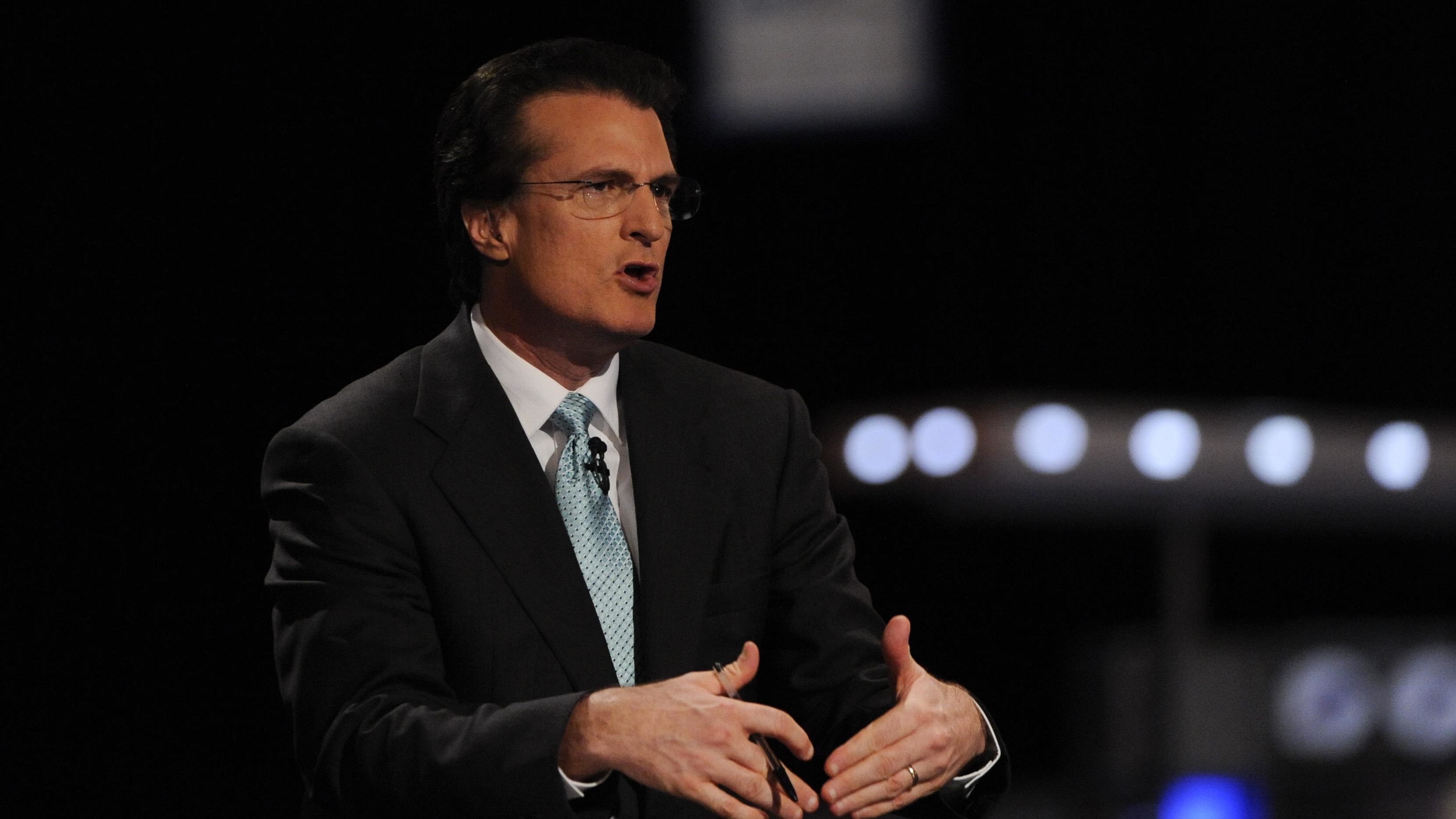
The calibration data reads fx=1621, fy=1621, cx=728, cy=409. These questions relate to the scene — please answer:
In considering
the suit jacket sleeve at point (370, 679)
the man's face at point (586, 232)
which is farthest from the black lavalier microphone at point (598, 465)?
the suit jacket sleeve at point (370, 679)

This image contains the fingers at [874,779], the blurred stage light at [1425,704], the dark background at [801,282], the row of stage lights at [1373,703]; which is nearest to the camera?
the fingers at [874,779]

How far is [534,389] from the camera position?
5.88ft

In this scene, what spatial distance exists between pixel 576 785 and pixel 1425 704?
4.67m

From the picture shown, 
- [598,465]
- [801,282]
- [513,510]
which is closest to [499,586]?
[513,510]

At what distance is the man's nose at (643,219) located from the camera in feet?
5.86

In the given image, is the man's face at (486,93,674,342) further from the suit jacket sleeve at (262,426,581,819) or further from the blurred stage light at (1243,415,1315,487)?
the blurred stage light at (1243,415,1315,487)

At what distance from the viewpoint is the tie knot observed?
1789 mm

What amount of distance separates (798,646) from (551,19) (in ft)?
5.81

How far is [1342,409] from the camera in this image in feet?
17.5

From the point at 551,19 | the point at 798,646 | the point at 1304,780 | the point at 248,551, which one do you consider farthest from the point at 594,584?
the point at 1304,780

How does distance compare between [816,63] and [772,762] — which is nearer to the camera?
[772,762]

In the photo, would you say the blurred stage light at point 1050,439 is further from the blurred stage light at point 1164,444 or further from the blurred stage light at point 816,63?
the blurred stage light at point 816,63

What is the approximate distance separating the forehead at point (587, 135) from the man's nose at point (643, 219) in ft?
0.07

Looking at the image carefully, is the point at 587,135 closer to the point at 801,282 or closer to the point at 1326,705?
the point at 801,282
